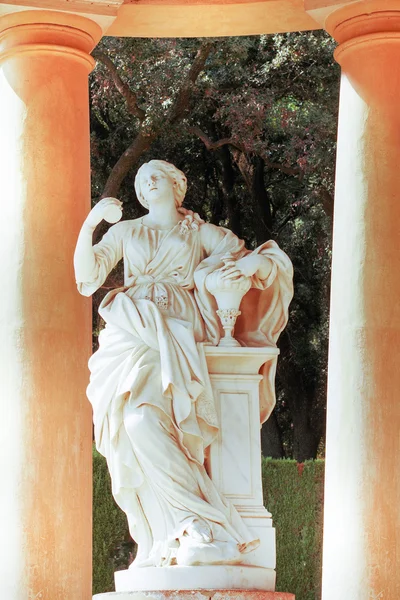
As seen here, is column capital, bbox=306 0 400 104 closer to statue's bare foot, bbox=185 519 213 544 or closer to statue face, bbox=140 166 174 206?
statue face, bbox=140 166 174 206

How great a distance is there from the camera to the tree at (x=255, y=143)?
147 ft

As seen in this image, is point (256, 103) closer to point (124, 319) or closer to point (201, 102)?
point (201, 102)

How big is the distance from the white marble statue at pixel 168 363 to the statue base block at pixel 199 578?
0.15 meters

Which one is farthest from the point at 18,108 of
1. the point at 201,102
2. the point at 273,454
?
the point at 273,454

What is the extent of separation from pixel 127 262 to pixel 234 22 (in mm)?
5716

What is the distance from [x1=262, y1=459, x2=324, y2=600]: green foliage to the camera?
45.8m

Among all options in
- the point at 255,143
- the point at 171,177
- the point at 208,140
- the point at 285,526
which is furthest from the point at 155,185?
the point at 285,526

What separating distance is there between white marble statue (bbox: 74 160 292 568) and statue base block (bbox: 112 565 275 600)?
150mm

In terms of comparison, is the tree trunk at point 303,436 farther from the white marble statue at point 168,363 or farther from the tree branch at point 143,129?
the white marble statue at point 168,363

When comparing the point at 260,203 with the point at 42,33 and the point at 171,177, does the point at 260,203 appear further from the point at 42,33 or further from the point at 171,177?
the point at 171,177

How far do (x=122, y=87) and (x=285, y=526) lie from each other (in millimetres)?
13027

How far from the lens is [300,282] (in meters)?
49.8

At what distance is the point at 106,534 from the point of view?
45.2 m

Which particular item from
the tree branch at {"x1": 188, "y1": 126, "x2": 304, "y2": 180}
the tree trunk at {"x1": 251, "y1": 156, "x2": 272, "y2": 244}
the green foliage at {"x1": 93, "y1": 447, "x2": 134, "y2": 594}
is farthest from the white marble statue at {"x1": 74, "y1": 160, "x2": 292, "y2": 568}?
the tree trunk at {"x1": 251, "y1": 156, "x2": 272, "y2": 244}
